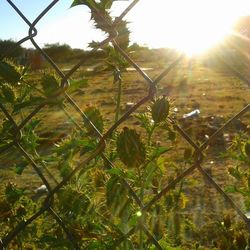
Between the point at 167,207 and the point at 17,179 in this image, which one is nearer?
the point at 167,207

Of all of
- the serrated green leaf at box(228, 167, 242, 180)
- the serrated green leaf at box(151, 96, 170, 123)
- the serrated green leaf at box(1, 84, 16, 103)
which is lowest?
the serrated green leaf at box(228, 167, 242, 180)

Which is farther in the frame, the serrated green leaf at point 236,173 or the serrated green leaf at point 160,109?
the serrated green leaf at point 236,173

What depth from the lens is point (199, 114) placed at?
626 centimetres

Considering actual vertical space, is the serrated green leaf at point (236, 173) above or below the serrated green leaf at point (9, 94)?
below

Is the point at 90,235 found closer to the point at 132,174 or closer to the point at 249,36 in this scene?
the point at 132,174

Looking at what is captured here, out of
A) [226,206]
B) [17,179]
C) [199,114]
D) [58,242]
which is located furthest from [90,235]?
[199,114]

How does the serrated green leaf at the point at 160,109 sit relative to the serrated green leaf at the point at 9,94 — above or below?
below

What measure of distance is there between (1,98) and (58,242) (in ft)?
1.81

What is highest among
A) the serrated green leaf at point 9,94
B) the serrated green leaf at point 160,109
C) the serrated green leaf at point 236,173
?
the serrated green leaf at point 9,94

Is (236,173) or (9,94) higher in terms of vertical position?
(9,94)

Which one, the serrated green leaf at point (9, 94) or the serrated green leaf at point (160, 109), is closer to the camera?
the serrated green leaf at point (160, 109)

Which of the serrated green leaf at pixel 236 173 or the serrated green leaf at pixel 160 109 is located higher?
the serrated green leaf at pixel 160 109

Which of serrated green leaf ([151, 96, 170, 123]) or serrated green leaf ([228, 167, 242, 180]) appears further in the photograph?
serrated green leaf ([228, 167, 242, 180])

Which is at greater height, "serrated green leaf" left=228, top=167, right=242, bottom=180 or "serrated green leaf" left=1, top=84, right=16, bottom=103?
"serrated green leaf" left=1, top=84, right=16, bottom=103
